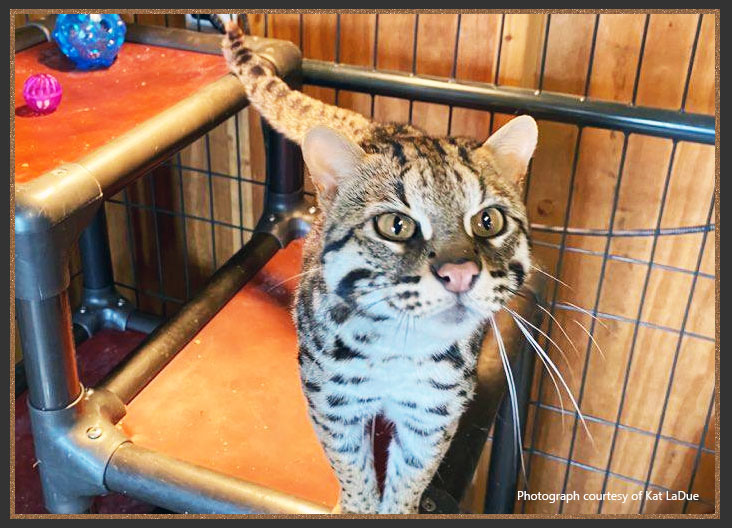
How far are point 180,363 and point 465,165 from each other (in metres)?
0.67

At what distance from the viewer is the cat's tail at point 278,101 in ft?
4.29

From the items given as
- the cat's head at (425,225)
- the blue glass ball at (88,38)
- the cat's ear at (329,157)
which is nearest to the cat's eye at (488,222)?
the cat's head at (425,225)

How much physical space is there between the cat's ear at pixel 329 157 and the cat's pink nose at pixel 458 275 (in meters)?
0.19

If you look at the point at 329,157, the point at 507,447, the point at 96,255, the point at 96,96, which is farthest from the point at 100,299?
the point at 329,157

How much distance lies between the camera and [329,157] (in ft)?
3.12

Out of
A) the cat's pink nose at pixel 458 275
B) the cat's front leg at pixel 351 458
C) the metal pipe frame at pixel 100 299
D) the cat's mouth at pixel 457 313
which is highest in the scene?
the cat's pink nose at pixel 458 275

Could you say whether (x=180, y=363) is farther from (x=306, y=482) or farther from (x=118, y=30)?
(x=118, y=30)

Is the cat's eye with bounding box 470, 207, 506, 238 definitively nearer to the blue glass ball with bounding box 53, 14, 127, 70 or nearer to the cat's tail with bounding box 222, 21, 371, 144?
the cat's tail with bounding box 222, 21, 371, 144

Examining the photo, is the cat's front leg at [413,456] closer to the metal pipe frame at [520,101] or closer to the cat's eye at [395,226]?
the cat's eye at [395,226]

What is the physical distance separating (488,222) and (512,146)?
13 centimetres

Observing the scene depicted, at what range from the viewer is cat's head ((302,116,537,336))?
0.85 metres

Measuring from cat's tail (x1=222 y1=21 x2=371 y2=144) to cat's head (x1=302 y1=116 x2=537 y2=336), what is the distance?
0.30m

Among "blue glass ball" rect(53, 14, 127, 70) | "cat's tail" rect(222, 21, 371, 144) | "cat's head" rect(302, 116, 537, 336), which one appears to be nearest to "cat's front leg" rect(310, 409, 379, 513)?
"cat's head" rect(302, 116, 537, 336)

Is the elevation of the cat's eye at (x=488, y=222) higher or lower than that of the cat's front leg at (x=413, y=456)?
higher
